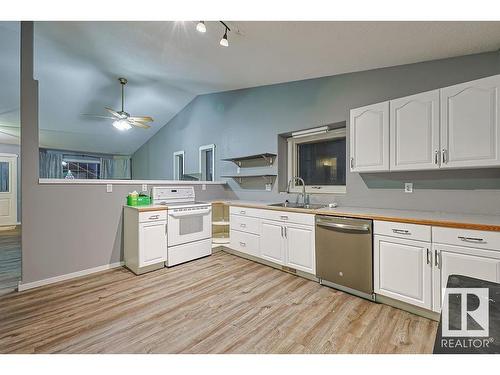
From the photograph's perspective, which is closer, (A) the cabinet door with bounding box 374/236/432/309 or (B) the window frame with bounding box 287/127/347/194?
(A) the cabinet door with bounding box 374/236/432/309

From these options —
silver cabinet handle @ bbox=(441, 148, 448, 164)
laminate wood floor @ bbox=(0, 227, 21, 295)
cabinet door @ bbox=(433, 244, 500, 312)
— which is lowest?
laminate wood floor @ bbox=(0, 227, 21, 295)

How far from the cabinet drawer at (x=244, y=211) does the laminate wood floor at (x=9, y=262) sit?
2.66m

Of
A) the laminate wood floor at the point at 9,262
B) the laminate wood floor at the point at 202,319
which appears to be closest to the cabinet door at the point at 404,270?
the laminate wood floor at the point at 202,319

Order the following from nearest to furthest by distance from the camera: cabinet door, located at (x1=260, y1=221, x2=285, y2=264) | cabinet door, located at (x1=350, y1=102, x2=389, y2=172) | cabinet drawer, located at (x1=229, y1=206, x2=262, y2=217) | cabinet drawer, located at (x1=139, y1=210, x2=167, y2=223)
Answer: cabinet door, located at (x1=350, y1=102, x2=389, y2=172)
cabinet drawer, located at (x1=139, y1=210, x2=167, y2=223)
cabinet door, located at (x1=260, y1=221, x2=285, y2=264)
cabinet drawer, located at (x1=229, y1=206, x2=262, y2=217)

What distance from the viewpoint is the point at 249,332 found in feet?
5.76

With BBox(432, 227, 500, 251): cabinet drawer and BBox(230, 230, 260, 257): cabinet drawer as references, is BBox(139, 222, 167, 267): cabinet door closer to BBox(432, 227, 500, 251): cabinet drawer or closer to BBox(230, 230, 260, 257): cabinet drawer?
BBox(230, 230, 260, 257): cabinet drawer

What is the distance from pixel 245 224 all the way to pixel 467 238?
7.94ft

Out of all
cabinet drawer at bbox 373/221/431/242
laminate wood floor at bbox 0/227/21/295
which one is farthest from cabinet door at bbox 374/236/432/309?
laminate wood floor at bbox 0/227/21/295

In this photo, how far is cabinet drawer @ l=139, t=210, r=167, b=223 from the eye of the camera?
282 centimetres

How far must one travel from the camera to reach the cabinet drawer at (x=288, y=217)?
8.72 feet

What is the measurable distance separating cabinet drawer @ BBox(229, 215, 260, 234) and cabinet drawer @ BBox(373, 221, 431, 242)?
5.12 feet

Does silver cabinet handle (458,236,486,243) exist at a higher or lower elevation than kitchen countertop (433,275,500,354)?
higher

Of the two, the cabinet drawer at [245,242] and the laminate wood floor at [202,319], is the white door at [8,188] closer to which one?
the laminate wood floor at [202,319]

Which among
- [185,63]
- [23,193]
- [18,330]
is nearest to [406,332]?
[18,330]
